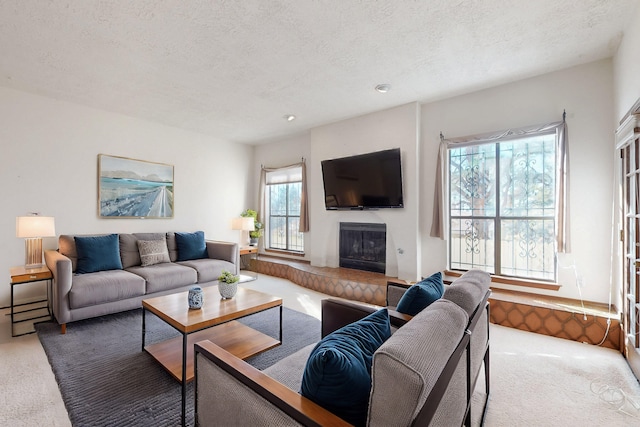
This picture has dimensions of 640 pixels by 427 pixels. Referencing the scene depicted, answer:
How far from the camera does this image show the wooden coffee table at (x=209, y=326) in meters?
2.12

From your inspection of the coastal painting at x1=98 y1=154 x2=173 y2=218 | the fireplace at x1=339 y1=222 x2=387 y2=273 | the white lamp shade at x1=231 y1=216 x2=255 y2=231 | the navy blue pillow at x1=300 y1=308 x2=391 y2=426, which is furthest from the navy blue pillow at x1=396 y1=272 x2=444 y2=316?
the coastal painting at x1=98 y1=154 x2=173 y2=218

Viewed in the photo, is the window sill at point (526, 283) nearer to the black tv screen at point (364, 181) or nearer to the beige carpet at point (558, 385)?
the beige carpet at point (558, 385)

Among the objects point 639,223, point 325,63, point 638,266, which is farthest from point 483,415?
point 325,63

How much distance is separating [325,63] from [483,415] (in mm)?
3111

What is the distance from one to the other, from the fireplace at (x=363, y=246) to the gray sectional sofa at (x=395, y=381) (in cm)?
262

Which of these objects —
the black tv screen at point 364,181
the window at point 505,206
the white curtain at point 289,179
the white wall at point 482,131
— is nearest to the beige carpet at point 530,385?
the white wall at point 482,131

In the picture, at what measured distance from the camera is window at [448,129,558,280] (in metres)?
3.26

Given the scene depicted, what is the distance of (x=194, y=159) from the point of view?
5.25 meters

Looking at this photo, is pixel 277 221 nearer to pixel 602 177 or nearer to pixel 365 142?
pixel 365 142

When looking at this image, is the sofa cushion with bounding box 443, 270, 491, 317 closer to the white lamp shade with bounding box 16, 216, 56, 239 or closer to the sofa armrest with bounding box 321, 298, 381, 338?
the sofa armrest with bounding box 321, 298, 381, 338

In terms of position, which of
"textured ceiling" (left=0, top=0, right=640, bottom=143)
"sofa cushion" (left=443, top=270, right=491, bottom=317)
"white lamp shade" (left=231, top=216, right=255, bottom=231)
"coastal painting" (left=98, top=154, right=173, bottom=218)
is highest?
"textured ceiling" (left=0, top=0, right=640, bottom=143)

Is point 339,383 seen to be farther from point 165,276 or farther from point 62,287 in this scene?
point 165,276

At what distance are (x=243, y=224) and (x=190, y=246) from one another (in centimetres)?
112

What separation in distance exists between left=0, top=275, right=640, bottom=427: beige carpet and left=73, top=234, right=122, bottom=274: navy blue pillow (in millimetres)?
887
